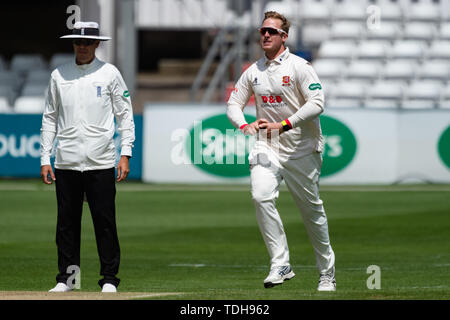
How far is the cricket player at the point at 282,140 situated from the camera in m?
8.45

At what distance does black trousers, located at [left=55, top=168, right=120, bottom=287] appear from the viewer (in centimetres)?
854

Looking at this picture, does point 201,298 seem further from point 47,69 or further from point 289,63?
point 47,69

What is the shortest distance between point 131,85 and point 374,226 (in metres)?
12.0

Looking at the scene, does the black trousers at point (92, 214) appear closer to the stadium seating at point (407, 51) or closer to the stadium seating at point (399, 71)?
the stadium seating at point (399, 71)

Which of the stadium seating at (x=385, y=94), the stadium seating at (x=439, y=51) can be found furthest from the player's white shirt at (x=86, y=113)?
the stadium seating at (x=439, y=51)

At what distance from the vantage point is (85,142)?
8.48m

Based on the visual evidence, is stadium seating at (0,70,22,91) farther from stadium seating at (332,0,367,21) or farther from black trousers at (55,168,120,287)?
black trousers at (55,168,120,287)

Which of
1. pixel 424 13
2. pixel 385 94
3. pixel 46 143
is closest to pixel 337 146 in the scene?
pixel 385 94

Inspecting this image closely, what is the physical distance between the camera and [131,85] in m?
25.8

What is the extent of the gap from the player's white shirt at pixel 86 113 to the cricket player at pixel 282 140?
95cm

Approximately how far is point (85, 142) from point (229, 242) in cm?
523

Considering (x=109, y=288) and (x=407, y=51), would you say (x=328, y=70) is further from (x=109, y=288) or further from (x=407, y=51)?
(x=109, y=288)

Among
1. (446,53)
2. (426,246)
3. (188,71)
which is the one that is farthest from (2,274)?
(188,71)

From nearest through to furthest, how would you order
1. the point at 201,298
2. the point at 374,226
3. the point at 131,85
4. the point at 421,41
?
the point at 201,298 < the point at 374,226 < the point at 131,85 < the point at 421,41
